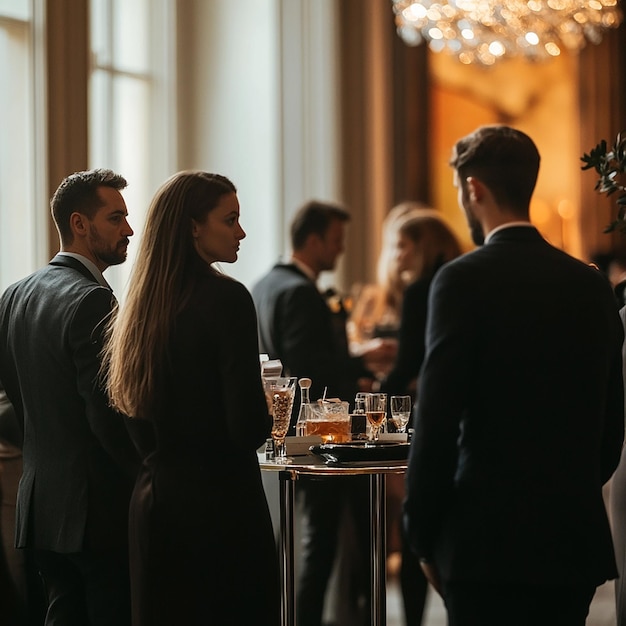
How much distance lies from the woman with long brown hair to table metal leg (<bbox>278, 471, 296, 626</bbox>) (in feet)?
1.43

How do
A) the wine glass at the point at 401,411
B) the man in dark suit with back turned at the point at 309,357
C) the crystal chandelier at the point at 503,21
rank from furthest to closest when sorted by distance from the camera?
the crystal chandelier at the point at 503,21 → the man in dark suit with back turned at the point at 309,357 → the wine glass at the point at 401,411

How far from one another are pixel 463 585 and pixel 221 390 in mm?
762

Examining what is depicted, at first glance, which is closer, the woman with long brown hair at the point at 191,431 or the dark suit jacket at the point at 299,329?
the woman with long brown hair at the point at 191,431

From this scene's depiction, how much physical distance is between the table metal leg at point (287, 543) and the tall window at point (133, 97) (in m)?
2.98

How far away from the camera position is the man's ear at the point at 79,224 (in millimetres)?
3314

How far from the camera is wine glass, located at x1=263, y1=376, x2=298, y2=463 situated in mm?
3508

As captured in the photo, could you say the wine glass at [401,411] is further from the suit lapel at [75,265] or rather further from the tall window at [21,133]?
the tall window at [21,133]

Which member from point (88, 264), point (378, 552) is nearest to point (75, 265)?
point (88, 264)

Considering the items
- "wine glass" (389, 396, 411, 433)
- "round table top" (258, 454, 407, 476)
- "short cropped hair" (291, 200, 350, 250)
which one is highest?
"short cropped hair" (291, 200, 350, 250)

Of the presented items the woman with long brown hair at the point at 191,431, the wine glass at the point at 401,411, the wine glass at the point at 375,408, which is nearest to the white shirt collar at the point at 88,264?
the woman with long brown hair at the point at 191,431

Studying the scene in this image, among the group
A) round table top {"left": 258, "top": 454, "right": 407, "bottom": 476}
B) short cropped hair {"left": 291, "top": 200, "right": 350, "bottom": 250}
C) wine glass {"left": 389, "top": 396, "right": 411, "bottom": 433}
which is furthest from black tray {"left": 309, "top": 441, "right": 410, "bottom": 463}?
short cropped hair {"left": 291, "top": 200, "right": 350, "bottom": 250}

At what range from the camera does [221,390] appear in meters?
2.82

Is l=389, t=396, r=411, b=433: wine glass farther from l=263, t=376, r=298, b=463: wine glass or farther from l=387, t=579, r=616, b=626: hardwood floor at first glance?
l=387, t=579, r=616, b=626: hardwood floor

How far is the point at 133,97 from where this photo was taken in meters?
6.76
